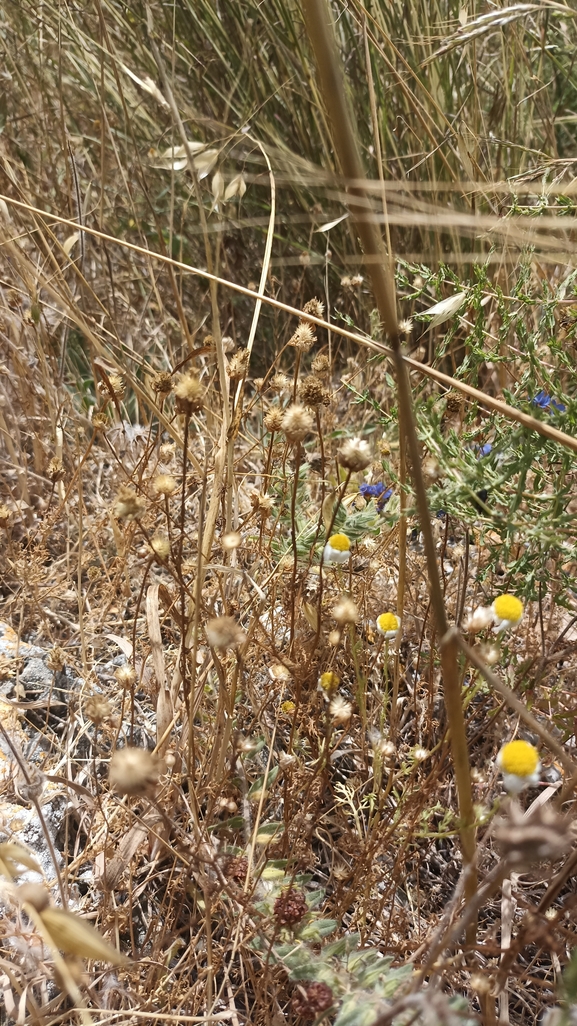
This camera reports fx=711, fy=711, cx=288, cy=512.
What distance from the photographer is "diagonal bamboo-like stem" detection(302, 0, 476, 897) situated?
13.1 inches

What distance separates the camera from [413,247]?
176 cm

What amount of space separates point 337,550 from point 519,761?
33cm

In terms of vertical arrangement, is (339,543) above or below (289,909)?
above

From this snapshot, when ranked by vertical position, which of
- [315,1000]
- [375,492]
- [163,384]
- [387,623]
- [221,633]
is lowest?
[315,1000]

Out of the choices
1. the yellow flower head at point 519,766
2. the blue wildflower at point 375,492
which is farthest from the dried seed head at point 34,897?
the blue wildflower at point 375,492

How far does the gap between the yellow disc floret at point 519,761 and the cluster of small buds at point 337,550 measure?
306 mm

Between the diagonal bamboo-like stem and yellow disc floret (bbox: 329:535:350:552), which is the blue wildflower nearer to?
yellow disc floret (bbox: 329:535:350:552)

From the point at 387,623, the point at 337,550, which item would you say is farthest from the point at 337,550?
the point at 387,623

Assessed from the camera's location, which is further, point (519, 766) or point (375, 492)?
point (375, 492)

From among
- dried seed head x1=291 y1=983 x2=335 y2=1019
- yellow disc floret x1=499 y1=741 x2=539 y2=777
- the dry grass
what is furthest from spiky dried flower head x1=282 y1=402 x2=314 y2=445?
dried seed head x1=291 y1=983 x2=335 y2=1019

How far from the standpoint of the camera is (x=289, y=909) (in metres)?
0.66

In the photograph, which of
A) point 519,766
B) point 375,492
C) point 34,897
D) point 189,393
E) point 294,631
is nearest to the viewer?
point 34,897

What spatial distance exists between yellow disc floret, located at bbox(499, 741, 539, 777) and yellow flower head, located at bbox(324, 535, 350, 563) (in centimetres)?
31

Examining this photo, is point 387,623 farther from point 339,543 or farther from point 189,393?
point 189,393
